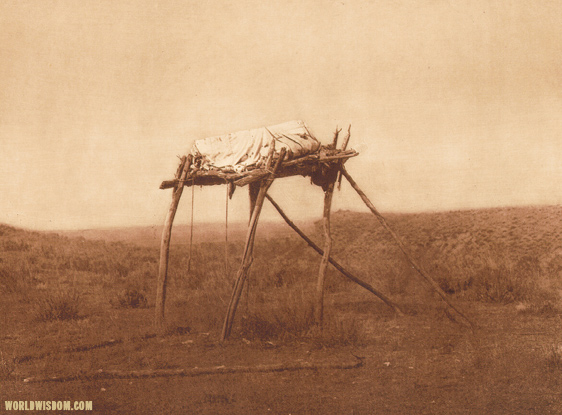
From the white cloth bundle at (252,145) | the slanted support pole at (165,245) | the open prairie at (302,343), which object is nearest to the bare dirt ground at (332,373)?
the open prairie at (302,343)

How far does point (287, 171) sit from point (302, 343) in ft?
9.95

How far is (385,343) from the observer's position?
869 centimetres

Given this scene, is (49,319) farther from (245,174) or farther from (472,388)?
(472,388)

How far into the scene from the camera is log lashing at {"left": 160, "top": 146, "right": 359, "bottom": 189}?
9203 mm

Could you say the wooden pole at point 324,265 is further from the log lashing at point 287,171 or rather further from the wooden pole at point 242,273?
the wooden pole at point 242,273

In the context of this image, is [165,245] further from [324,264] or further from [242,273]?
[324,264]

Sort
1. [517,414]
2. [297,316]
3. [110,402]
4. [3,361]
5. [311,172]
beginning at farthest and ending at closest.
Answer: [311,172]
[297,316]
[3,361]
[110,402]
[517,414]

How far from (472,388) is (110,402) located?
4.40m

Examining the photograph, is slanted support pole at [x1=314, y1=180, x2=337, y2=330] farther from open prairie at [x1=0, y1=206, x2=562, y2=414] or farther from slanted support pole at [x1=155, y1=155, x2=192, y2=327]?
slanted support pole at [x1=155, y1=155, x2=192, y2=327]

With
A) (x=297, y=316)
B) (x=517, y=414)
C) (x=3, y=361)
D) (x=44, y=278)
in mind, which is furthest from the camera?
(x=44, y=278)

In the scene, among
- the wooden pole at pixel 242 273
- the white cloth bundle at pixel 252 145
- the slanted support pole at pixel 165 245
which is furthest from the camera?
the slanted support pole at pixel 165 245

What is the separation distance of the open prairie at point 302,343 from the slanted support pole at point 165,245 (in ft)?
1.04

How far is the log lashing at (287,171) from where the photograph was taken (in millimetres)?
9203

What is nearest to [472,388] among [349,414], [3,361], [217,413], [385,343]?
[349,414]
